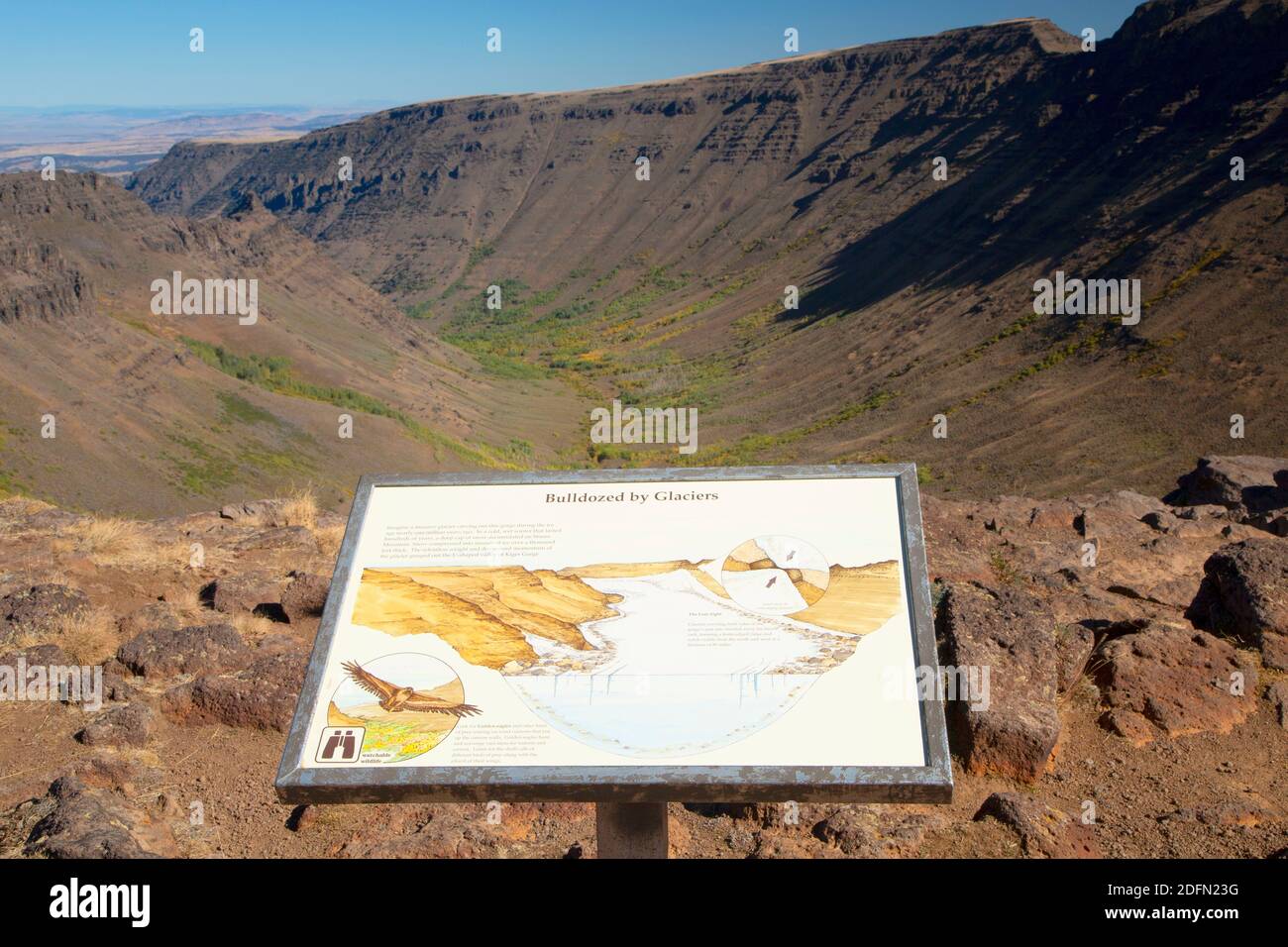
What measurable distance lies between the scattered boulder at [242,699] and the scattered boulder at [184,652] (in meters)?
0.50

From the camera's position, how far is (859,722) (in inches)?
173

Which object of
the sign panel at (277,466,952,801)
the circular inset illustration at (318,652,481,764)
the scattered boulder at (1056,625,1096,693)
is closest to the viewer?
the sign panel at (277,466,952,801)

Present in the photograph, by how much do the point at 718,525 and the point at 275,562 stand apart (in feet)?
25.2

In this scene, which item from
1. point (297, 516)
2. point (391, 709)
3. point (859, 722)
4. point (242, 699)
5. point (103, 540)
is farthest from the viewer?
point (297, 516)

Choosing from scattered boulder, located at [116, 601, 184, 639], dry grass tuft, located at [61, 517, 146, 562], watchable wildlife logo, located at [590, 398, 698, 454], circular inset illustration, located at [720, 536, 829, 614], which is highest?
watchable wildlife logo, located at [590, 398, 698, 454]

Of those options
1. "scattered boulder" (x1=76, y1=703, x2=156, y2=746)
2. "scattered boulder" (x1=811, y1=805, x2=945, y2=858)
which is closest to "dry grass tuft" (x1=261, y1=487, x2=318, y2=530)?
"scattered boulder" (x1=76, y1=703, x2=156, y2=746)

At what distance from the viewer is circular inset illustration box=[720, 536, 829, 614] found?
15.9 feet

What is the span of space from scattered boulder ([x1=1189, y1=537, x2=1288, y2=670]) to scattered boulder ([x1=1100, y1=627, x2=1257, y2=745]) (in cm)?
44

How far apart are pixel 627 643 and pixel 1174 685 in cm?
438

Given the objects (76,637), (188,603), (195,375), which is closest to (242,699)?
(76,637)

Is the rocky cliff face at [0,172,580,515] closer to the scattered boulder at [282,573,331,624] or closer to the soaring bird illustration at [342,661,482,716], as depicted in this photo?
the scattered boulder at [282,573,331,624]

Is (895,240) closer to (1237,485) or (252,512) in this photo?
(1237,485)

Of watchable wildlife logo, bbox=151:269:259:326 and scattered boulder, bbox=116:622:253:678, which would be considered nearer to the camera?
scattered boulder, bbox=116:622:253:678
